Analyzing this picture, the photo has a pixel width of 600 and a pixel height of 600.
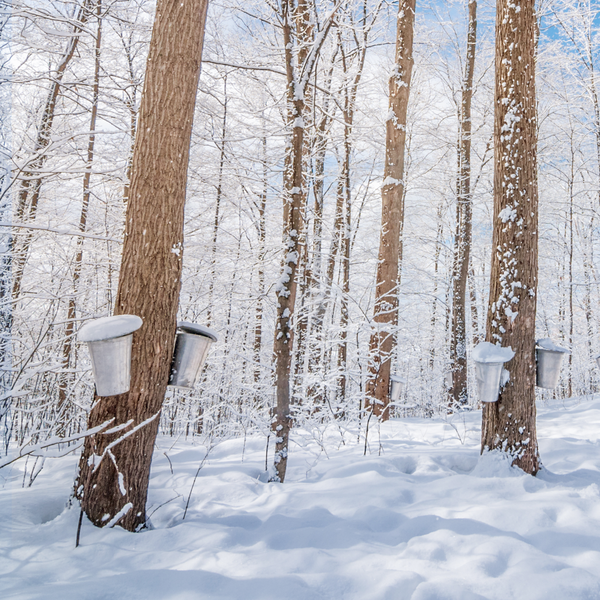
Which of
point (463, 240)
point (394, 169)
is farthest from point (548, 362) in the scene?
point (463, 240)

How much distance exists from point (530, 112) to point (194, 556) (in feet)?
11.7

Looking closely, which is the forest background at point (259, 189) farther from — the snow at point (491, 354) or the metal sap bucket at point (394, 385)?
the snow at point (491, 354)

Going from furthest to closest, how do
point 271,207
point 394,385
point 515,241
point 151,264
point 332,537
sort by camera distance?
point 271,207
point 394,385
point 515,241
point 151,264
point 332,537

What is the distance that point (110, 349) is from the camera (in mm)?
1957

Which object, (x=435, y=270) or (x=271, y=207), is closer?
(x=271, y=207)

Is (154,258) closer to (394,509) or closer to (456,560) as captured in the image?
(394,509)

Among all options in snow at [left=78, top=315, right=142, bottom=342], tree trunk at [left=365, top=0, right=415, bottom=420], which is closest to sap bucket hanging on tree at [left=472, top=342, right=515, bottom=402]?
snow at [left=78, top=315, right=142, bottom=342]

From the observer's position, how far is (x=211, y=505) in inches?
95.1

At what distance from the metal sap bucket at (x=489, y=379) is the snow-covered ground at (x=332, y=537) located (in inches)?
16.8

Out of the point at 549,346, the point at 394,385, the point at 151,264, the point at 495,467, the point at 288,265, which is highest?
the point at 288,265

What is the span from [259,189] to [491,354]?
5.18m

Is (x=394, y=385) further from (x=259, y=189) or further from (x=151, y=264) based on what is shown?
(x=151, y=264)

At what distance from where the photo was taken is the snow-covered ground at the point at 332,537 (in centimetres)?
154

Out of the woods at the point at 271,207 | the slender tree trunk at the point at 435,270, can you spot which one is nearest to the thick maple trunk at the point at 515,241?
the woods at the point at 271,207
